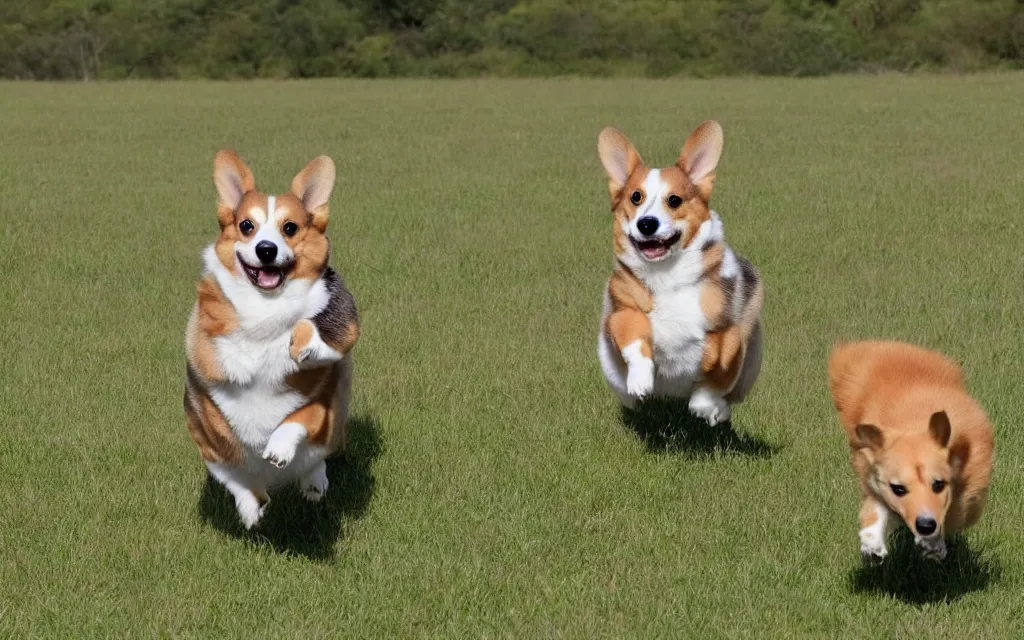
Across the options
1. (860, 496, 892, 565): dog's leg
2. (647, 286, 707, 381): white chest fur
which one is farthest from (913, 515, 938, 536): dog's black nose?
(647, 286, 707, 381): white chest fur

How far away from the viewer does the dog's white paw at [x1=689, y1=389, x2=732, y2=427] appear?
20.7 feet

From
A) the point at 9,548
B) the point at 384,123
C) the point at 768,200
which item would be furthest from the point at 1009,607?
the point at 384,123

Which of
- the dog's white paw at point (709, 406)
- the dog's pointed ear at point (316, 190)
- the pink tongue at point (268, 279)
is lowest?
the dog's white paw at point (709, 406)

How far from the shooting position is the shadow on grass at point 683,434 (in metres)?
6.79

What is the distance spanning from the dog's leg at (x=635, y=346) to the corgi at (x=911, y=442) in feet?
2.75

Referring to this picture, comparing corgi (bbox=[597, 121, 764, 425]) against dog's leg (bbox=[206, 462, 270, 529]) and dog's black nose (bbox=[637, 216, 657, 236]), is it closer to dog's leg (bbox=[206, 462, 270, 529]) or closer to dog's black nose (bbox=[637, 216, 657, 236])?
dog's black nose (bbox=[637, 216, 657, 236])

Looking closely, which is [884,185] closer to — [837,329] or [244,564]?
[837,329]

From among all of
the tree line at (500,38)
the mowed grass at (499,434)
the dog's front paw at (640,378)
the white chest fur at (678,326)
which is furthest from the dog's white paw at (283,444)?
the tree line at (500,38)

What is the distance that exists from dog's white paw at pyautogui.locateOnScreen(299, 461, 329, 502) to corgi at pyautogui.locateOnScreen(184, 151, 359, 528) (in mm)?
279

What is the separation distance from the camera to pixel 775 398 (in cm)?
769

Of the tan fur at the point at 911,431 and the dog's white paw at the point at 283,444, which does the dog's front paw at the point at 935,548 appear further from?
the dog's white paw at the point at 283,444

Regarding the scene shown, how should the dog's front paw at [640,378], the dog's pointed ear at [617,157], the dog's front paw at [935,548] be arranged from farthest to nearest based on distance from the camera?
the dog's pointed ear at [617,157]
the dog's front paw at [640,378]
the dog's front paw at [935,548]

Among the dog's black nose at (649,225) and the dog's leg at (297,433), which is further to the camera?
the dog's black nose at (649,225)

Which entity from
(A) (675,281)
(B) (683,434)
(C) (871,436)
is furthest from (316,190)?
(B) (683,434)
